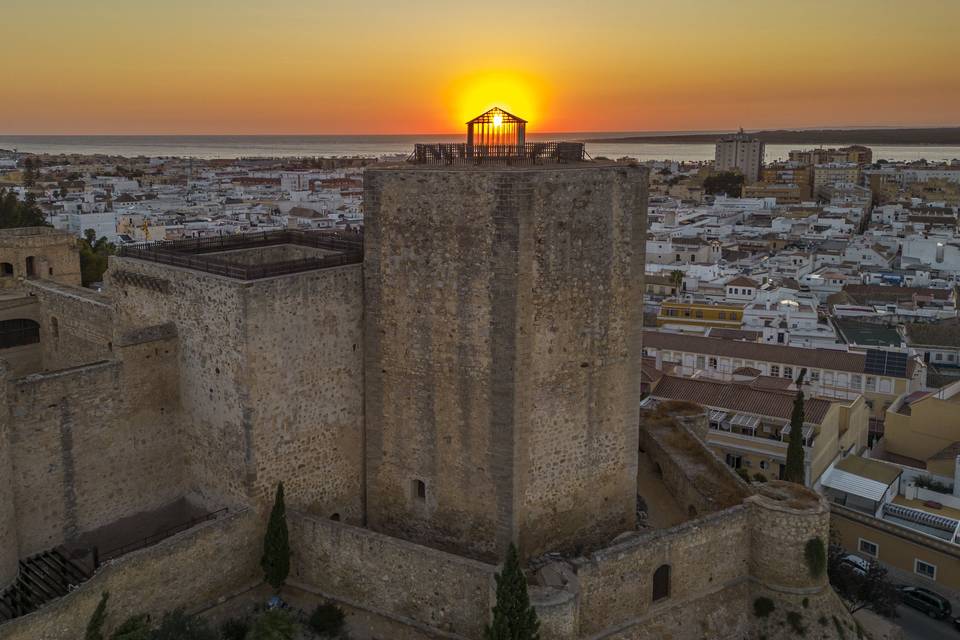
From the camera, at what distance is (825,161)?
171 meters

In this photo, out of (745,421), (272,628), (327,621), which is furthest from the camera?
(745,421)

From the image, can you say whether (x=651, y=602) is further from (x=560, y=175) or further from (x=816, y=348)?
(x=816, y=348)

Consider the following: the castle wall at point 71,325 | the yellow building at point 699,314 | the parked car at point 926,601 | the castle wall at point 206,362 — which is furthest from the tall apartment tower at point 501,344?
the yellow building at point 699,314

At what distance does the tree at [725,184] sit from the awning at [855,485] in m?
108

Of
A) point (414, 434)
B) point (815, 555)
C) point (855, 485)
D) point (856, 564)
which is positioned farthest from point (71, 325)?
point (855, 485)

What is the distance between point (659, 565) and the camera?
13.6 metres

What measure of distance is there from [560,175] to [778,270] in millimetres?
42151

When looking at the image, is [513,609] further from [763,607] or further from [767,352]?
[767,352]

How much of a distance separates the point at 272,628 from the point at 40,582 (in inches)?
144

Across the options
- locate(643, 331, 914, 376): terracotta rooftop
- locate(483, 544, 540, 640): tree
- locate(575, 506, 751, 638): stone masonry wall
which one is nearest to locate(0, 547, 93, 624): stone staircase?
locate(483, 544, 540, 640): tree

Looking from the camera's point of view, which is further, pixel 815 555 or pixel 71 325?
pixel 71 325

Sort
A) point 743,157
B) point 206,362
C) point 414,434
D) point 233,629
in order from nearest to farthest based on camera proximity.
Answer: point 233,629 → point 206,362 → point 414,434 → point 743,157

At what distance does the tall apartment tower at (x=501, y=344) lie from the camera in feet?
43.4

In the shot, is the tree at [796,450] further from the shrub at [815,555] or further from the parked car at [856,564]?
the shrub at [815,555]
